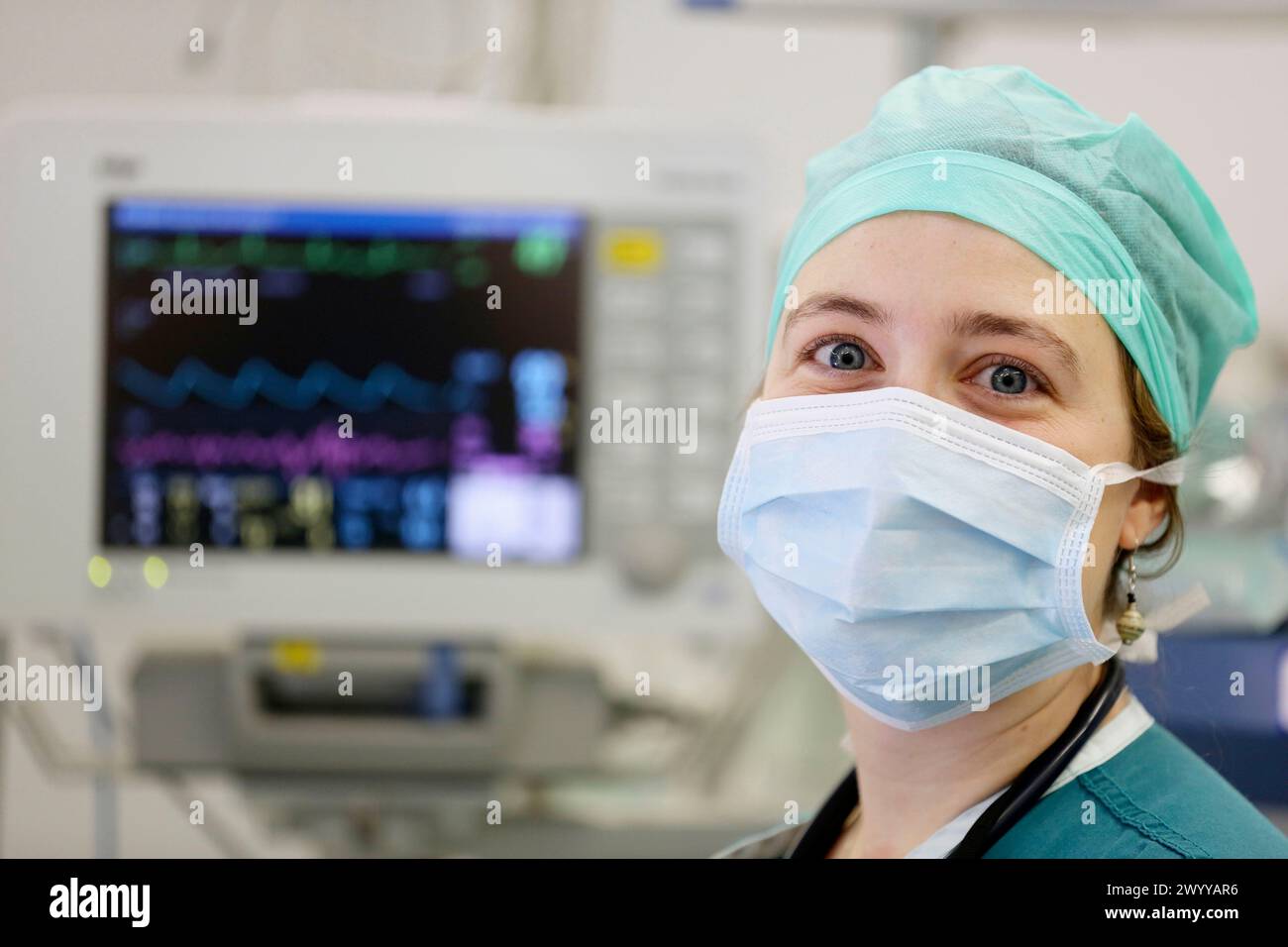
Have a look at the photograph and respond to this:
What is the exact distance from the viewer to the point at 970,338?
0.70 m

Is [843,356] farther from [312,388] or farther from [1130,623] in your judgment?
[312,388]

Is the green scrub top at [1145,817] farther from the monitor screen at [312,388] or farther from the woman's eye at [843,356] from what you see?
the monitor screen at [312,388]

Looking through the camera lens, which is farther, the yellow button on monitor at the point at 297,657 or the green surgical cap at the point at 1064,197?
the yellow button on monitor at the point at 297,657

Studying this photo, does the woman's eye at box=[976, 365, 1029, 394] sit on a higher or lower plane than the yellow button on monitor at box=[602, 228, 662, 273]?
lower

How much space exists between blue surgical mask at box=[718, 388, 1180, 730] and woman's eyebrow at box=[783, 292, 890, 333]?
0.05 metres

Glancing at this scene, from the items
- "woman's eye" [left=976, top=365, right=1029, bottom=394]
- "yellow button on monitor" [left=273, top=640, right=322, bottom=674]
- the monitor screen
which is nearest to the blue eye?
"woman's eye" [left=976, top=365, right=1029, bottom=394]

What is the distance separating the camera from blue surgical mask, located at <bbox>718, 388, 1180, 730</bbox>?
0.73 meters

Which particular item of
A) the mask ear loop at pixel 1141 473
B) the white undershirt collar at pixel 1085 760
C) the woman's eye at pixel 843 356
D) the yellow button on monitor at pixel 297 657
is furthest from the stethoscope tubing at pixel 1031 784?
the yellow button on monitor at pixel 297 657

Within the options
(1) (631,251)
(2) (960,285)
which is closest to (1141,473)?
(2) (960,285)

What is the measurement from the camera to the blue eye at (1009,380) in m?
0.72

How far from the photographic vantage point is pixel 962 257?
0.70 meters

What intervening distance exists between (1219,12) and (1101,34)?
0.97 ft

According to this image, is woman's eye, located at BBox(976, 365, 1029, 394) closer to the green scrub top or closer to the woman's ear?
the woman's ear
